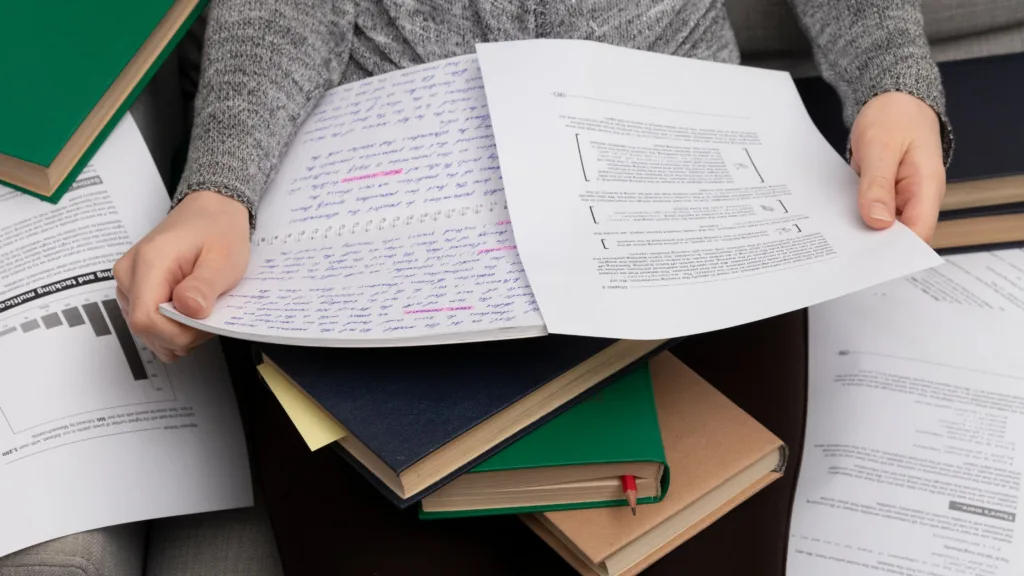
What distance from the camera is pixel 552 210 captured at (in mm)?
539

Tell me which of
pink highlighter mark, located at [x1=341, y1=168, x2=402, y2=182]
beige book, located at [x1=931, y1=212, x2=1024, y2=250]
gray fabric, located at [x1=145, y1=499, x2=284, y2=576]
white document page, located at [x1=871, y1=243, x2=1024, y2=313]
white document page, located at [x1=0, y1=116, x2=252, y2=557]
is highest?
pink highlighter mark, located at [x1=341, y1=168, x2=402, y2=182]

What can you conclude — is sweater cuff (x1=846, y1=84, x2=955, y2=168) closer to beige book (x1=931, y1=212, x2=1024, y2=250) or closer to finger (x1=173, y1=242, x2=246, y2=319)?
beige book (x1=931, y1=212, x2=1024, y2=250)

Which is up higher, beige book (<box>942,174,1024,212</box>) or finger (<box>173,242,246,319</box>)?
finger (<box>173,242,246,319</box>)

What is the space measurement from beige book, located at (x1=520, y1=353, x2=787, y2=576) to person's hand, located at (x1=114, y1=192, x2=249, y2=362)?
0.27m

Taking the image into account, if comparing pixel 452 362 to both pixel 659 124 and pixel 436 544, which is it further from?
pixel 659 124

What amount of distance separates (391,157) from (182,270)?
0.58ft

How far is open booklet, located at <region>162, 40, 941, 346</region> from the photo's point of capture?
1.56 ft

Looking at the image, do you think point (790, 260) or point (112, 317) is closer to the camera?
point (790, 260)

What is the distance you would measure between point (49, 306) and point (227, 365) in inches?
6.0

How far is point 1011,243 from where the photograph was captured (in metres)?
0.89

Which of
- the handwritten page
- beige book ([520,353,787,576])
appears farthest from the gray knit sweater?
beige book ([520,353,787,576])

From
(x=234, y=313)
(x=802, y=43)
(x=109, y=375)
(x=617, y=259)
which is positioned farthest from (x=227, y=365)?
(x=802, y=43)

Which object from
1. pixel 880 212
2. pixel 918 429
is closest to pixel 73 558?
pixel 880 212

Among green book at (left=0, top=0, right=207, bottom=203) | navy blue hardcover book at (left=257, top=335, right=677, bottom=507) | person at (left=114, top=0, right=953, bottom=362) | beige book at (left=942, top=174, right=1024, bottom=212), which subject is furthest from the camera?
beige book at (left=942, top=174, right=1024, bottom=212)
